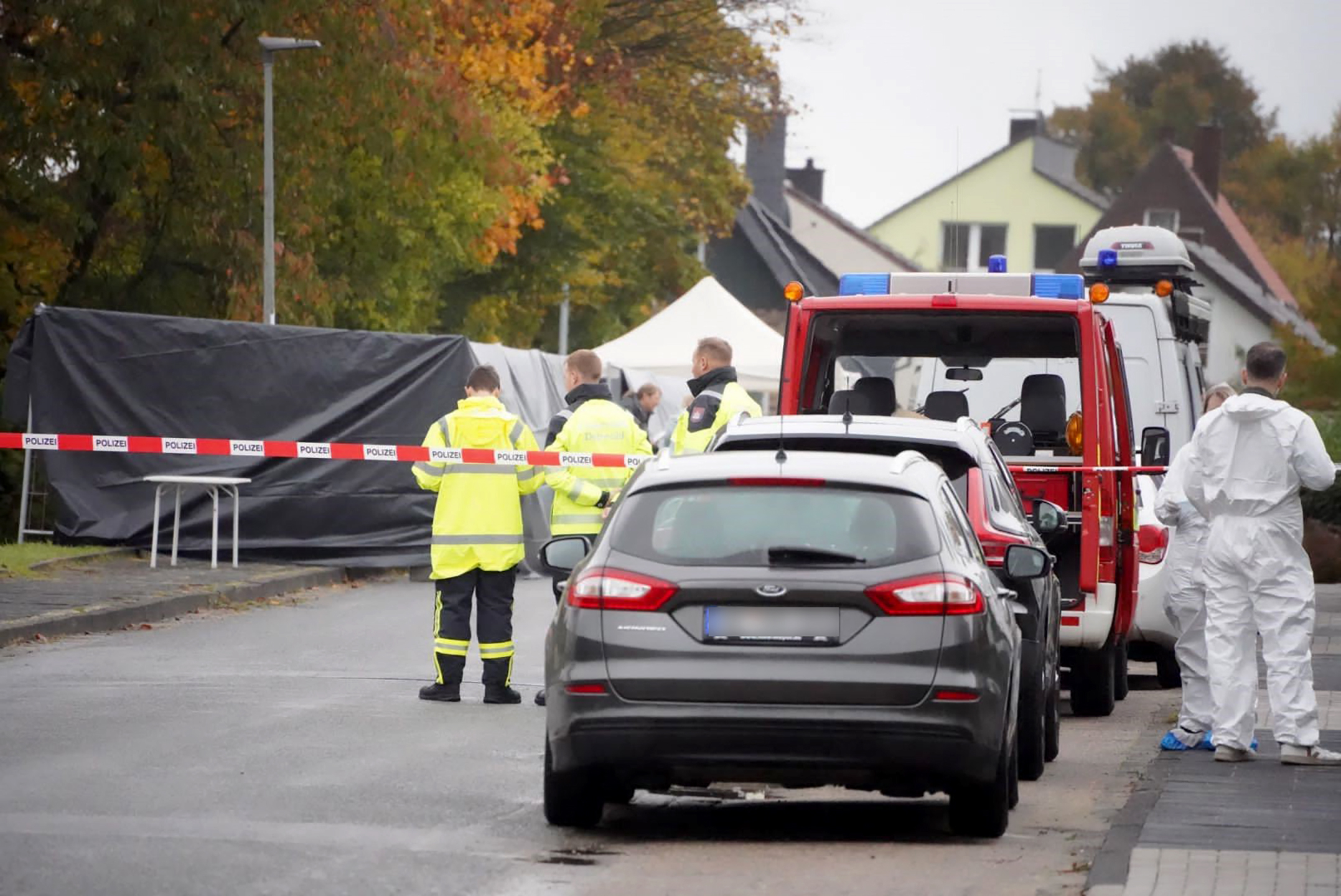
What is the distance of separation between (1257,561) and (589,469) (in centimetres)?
445

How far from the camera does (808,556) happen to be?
8.62m

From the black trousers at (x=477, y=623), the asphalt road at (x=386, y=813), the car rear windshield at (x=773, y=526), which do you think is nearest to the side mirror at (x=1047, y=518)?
the asphalt road at (x=386, y=813)

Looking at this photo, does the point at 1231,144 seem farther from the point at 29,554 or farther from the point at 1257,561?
the point at 1257,561

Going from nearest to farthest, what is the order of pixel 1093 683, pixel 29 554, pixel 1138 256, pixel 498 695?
pixel 498 695, pixel 1093 683, pixel 1138 256, pixel 29 554

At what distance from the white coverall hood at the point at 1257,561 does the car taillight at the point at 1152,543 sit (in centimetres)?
425

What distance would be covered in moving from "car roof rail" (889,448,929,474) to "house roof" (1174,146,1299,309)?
78075 millimetres

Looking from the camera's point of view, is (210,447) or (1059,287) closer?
(1059,287)

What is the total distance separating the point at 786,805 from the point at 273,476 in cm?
1461

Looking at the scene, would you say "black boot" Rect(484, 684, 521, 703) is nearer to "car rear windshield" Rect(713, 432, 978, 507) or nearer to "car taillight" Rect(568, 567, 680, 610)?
"car rear windshield" Rect(713, 432, 978, 507)

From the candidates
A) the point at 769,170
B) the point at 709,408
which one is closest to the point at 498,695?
the point at 709,408

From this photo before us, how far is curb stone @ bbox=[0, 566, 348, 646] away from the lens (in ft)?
53.7

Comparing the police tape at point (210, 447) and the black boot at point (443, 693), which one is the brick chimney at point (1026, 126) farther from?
the black boot at point (443, 693)

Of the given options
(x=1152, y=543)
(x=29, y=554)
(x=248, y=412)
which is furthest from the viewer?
(x=248, y=412)

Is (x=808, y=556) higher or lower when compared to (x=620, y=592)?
higher
